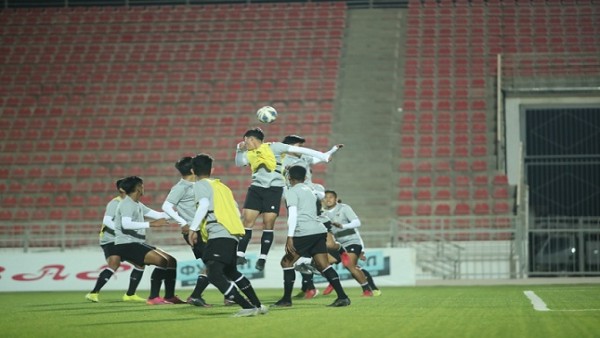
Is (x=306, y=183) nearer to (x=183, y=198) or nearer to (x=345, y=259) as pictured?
(x=345, y=259)

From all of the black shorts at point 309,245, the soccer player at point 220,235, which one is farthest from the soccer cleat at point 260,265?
the soccer player at point 220,235

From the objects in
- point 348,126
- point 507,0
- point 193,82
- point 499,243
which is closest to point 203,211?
point 499,243

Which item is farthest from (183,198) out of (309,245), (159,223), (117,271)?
(117,271)

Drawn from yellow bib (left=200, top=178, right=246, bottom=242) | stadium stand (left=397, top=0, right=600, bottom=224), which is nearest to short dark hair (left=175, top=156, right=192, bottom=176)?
yellow bib (left=200, top=178, right=246, bottom=242)

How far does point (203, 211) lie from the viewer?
37.2 feet

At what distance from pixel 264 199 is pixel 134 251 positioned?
86.2 inches

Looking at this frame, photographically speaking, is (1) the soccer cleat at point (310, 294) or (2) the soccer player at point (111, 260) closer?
(2) the soccer player at point (111, 260)

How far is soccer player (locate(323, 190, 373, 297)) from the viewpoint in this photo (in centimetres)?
1628

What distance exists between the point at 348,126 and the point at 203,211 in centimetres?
2086

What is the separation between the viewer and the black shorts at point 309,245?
42.2 ft

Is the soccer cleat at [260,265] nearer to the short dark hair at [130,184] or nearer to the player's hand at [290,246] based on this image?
the player's hand at [290,246]

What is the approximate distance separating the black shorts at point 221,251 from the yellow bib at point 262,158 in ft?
10.6

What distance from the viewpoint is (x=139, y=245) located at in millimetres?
15148

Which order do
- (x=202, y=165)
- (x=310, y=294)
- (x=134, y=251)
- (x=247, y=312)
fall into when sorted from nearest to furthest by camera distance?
(x=247, y=312)
(x=202, y=165)
(x=134, y=251)
(x=310, y=294)
